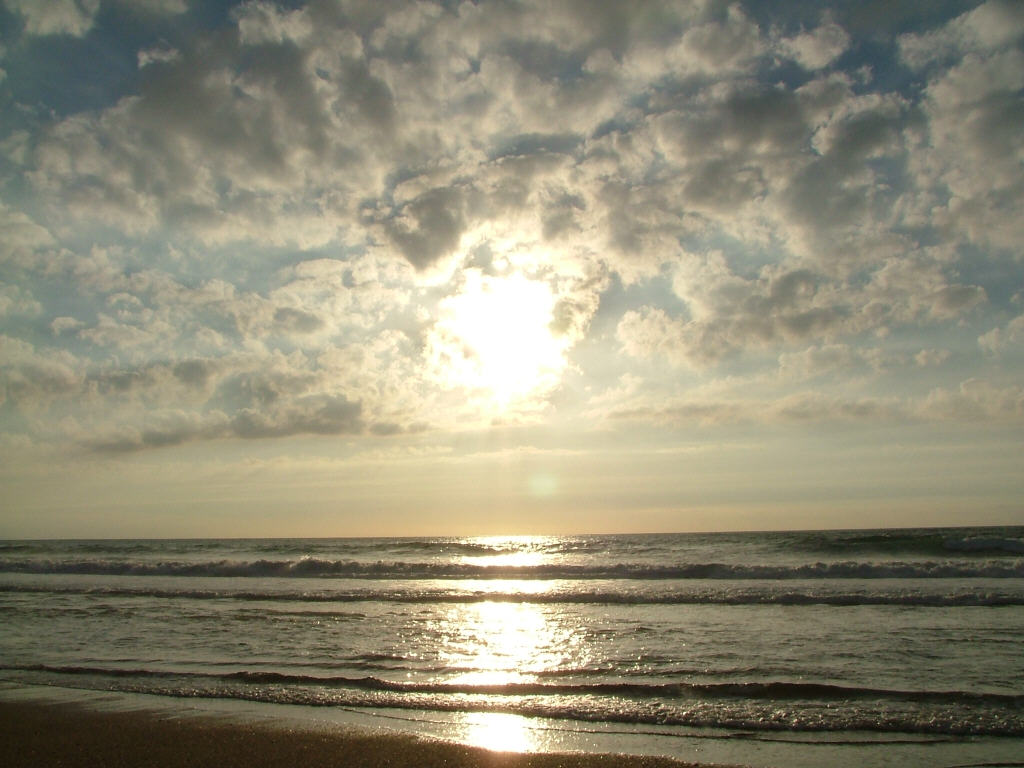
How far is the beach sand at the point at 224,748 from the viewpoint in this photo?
6.75 meters

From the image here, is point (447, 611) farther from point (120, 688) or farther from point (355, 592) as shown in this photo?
point (120, 688)

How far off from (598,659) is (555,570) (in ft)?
68.6

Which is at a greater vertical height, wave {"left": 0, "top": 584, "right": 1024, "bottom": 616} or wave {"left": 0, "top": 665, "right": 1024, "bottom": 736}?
wave {"left": 0, "top": 665, "right": 1024, "bottom": 736}

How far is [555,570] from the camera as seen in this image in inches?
1258

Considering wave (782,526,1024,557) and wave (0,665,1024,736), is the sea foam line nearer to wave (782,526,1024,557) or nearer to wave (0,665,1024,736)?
wave (0,665,1024,736)

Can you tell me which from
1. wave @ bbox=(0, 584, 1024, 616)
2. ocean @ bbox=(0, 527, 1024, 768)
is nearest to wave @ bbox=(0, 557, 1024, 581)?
ocean @ bbox=(0, 527, 1024, 768)

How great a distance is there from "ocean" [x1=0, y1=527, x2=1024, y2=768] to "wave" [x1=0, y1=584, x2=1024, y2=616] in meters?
0.12

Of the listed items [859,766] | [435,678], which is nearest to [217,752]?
[435,678]

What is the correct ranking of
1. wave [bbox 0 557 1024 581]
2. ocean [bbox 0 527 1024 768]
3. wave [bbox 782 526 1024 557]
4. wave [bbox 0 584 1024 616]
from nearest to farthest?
ocean [bbox 0 527 1024 768], wave [bbox 0 584 1024 616], wave [bbox 0 557 1024 581], wave [bbox 782 526 1024 557]

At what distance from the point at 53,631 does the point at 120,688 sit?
693cm

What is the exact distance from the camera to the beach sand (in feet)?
22.1

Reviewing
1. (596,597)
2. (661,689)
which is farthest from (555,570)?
(661,689)

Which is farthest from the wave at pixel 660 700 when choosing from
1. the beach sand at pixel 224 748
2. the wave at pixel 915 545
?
the wave at pixel 915 545

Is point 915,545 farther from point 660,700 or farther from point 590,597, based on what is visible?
point 660,700
